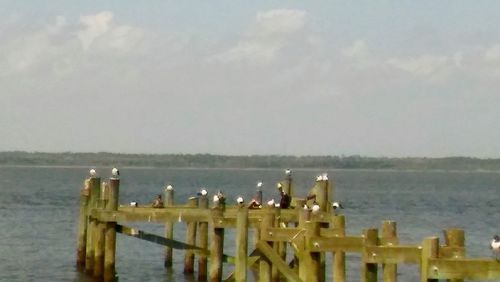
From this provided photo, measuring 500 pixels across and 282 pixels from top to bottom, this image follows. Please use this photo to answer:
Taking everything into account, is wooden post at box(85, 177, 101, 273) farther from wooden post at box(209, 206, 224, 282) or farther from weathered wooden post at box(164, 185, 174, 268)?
wooden post at box(209, 206, 224, 282)

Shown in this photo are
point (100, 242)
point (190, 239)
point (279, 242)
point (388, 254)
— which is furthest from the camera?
point (190, 239)

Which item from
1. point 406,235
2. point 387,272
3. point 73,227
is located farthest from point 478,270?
point 73,227

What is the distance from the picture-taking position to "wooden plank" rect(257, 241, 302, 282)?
23.0 m

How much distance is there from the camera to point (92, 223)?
33281 millimetres

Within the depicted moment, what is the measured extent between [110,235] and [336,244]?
10.2 metres

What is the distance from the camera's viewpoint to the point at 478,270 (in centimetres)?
1745

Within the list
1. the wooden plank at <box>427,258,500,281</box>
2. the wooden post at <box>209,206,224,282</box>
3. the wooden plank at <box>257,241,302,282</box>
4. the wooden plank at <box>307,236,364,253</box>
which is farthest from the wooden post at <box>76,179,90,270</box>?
the wooden plank at <box>427,258,500,281</box>

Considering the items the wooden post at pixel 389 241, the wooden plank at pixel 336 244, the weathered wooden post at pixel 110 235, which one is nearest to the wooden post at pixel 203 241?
the weathered wooden post at pixel 110 235

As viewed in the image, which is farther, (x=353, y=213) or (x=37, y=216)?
(x=353, y=213)

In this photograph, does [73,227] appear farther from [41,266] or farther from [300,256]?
[300,256]

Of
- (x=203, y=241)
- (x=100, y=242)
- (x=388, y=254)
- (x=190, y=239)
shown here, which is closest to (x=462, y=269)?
(x=388, y=254)

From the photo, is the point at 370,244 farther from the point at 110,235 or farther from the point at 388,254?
the point at 110,235

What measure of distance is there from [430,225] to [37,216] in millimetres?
23273

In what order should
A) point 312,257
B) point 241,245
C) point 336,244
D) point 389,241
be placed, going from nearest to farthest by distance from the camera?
point 389,241 < point 336,244 < point 312,257 < point 241,245
